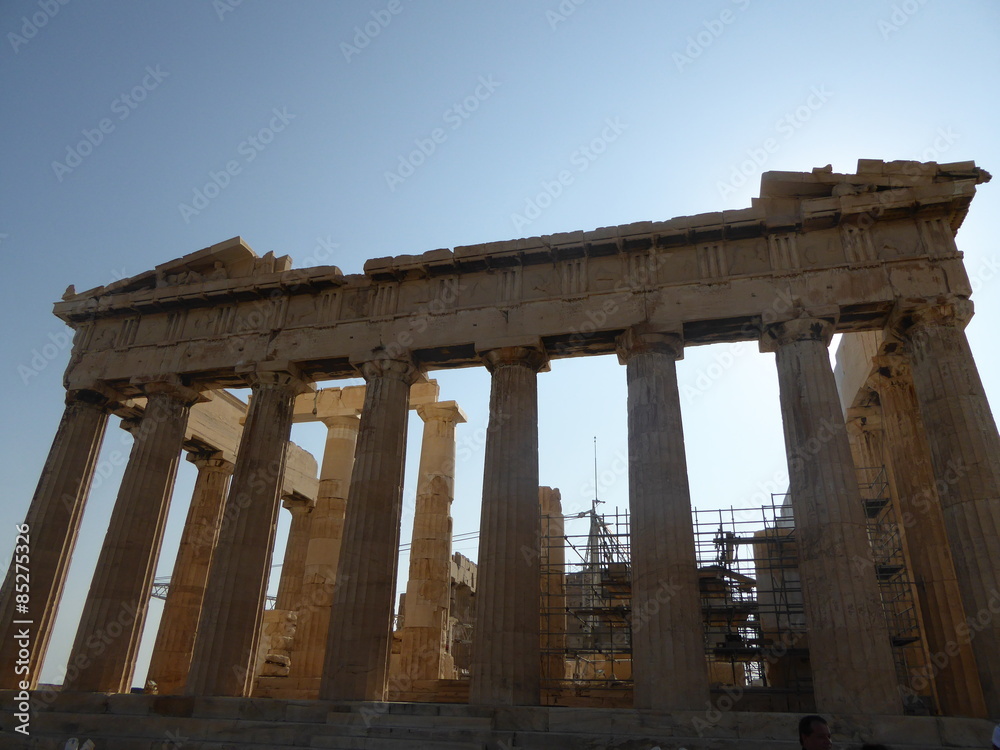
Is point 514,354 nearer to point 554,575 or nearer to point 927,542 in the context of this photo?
point 927,542

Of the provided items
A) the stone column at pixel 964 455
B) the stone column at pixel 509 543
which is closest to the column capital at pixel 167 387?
the stone column at pixel 509 543

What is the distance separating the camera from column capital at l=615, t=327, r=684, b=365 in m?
17.7

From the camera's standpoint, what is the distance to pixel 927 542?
17.0m

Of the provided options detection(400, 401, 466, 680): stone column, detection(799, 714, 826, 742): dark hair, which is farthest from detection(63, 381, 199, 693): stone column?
detection(799, 714, 826, 742): dark hair

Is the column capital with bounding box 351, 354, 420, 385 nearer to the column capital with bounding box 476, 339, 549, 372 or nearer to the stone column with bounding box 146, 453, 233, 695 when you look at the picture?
the column capital with bounding box 476, 339, 549, 372

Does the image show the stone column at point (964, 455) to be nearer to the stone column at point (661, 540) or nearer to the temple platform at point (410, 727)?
the temple platform at point (410, 727)

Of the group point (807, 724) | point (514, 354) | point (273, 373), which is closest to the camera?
point (807, 724)

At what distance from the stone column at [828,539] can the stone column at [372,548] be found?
916cm

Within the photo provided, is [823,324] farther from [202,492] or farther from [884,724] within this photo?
[202,492]

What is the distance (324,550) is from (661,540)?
1238cm

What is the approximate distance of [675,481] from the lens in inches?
640

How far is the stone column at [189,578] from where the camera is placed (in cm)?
2211

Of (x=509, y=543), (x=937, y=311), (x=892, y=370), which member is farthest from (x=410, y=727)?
(x=892, y=370)

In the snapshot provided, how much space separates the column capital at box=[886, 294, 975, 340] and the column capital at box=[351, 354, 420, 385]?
1189 cm
